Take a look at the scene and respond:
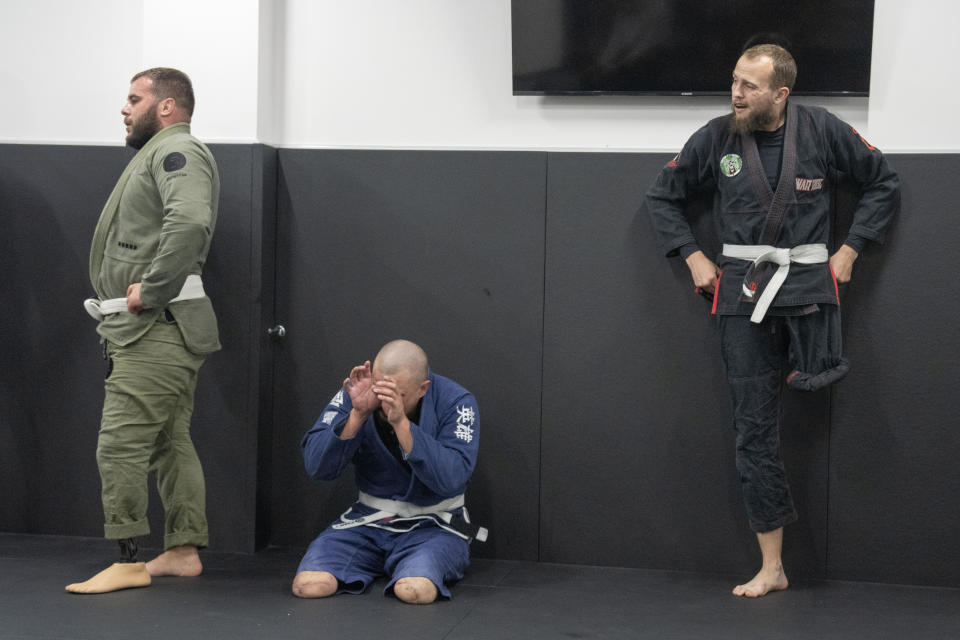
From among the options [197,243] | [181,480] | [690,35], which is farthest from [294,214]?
[690,35]

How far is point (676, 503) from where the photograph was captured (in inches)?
144

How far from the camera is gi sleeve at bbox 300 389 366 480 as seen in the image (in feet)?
10.8

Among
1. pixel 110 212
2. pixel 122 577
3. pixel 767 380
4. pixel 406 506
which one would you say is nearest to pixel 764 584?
pixel 767 380

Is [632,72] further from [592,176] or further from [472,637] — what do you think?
[472,637]

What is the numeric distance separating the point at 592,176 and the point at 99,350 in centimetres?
186

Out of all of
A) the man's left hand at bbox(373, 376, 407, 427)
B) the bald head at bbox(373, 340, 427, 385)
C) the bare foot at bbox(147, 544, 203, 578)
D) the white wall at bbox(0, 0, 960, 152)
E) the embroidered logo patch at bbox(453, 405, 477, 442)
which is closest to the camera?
the man's left hand at bbox(373, 376, 407, 427)

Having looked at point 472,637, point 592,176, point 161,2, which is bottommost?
point 472,637

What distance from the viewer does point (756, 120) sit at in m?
3.32

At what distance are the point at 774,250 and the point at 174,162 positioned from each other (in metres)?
1.86

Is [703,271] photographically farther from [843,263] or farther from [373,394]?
[373,394]

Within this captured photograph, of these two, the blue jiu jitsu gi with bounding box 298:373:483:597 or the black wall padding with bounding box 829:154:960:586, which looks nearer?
the blue jiu jitsu gi with bounding box 298:373:483:597

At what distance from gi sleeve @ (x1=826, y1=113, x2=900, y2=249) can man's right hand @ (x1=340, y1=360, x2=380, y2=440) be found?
1584 mm

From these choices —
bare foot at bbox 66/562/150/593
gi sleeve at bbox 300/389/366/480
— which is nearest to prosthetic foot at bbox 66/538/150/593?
bare foot at bbox 66/562/150/593

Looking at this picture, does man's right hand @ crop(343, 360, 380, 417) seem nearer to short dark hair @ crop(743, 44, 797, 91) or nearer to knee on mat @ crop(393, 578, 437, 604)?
knee on mat @ crop(393, 578, 437, 604)
